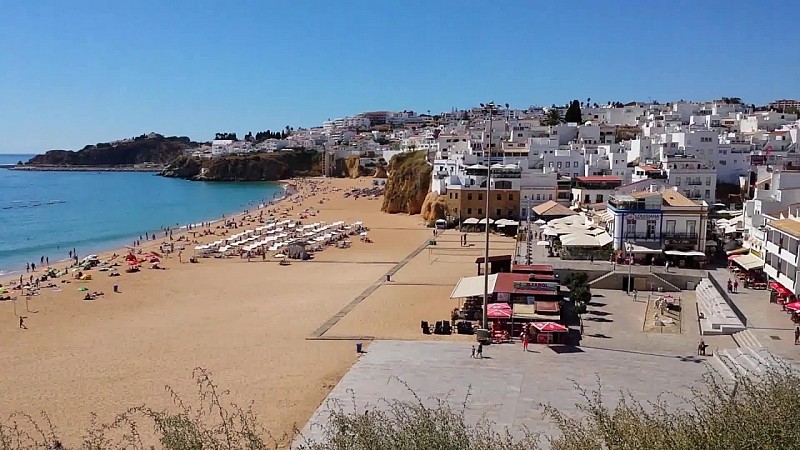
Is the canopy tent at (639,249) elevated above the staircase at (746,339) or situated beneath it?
elevated above

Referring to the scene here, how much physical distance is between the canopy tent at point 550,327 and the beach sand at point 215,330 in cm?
391

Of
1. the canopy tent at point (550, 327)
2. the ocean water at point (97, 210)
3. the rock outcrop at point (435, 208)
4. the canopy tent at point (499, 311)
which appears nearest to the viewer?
the canopy tent at point (550, 327)

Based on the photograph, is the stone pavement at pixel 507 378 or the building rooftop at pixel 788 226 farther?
the building rooftop at pixel 788 226

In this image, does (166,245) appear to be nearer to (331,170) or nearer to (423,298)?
(423,298)

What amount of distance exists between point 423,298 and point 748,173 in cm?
3317

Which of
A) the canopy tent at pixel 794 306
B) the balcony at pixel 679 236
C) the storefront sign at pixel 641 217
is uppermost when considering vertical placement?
the storefront sign at pixel 641 217

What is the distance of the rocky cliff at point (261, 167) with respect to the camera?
13350 cm

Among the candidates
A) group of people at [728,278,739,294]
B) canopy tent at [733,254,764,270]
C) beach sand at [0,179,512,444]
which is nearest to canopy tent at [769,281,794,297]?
group of people at [728,278,739,294]

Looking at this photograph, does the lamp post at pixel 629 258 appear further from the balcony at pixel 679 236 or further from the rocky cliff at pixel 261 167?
the rocky cliff at pixel 261 167

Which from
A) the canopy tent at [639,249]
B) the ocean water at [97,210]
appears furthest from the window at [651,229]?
the ocean water at [97,210]

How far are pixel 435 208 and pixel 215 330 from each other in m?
31.2

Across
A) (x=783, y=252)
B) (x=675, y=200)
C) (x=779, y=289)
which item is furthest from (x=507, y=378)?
(x=675, y=200)

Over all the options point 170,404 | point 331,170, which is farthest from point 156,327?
A: point 331,170

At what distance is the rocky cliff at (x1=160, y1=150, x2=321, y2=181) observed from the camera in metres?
134
